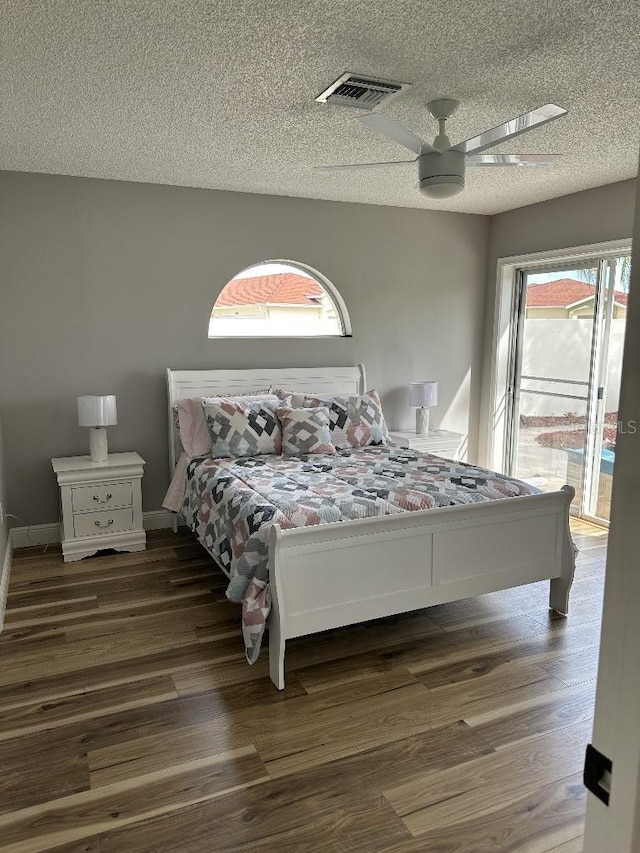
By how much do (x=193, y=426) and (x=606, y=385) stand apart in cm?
319

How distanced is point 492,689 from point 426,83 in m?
2.62

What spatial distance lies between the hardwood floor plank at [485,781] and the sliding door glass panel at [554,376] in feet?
10.3

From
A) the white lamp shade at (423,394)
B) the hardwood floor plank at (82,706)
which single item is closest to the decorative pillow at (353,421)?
the white lamp shade at (423,394)

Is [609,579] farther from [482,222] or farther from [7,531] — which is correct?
[482,222]

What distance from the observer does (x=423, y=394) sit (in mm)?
5164

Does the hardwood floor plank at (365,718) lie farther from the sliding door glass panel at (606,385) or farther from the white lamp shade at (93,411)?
the sliding door glass panel at (606,385)

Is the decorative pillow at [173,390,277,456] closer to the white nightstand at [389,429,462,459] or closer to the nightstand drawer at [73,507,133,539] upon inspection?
the nightstand drawer at [73,507,133,539]

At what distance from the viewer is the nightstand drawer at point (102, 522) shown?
13.4ft

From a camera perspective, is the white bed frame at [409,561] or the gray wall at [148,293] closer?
the white bed frame at [409,561]

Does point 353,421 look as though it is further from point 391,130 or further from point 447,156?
point 391,130

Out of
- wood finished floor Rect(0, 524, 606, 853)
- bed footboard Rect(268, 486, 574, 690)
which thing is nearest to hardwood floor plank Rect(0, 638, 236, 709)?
wood finished floor Rect(0, 524, 606, 853)

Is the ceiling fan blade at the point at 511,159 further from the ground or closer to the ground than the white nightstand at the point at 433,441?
further from the ground

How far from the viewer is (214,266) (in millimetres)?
4652

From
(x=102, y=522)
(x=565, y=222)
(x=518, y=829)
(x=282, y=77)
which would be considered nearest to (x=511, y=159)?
(x=282, y=77)
